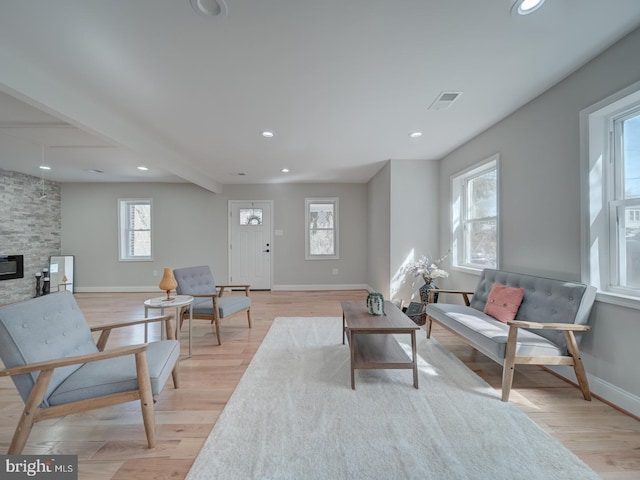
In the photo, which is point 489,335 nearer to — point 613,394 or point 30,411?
point 613,394

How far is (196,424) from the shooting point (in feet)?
5.46

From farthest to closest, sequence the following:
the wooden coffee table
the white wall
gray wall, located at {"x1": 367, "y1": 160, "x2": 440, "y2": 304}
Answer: the white wall, gray wall, located at {"x1": 367, "y1": 160, "x2": 440, "y2": 304}, the wooden coffee table

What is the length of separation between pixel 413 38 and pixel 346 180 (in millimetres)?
4189

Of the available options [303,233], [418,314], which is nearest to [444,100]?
[418,314]

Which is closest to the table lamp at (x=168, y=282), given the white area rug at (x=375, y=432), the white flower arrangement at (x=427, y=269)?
the white area rug at (x=375, y=432)

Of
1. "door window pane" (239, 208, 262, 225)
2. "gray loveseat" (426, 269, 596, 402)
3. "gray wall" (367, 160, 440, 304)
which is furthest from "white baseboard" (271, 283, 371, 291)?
"gray loveseat" (426, 269, 596, 402)

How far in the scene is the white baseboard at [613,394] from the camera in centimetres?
173

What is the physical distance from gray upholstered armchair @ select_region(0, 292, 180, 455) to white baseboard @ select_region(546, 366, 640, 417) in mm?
3021

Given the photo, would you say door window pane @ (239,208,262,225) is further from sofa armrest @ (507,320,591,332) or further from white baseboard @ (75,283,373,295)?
sofa armrest @ (507,320,591,332)

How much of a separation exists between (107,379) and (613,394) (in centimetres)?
328

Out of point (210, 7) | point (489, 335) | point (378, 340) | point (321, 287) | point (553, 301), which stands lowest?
point (321, 287)

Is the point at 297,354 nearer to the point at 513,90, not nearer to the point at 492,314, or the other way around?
the point at 492,314

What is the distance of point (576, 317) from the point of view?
1923 millimetres

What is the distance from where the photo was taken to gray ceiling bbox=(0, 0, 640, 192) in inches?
60.0
